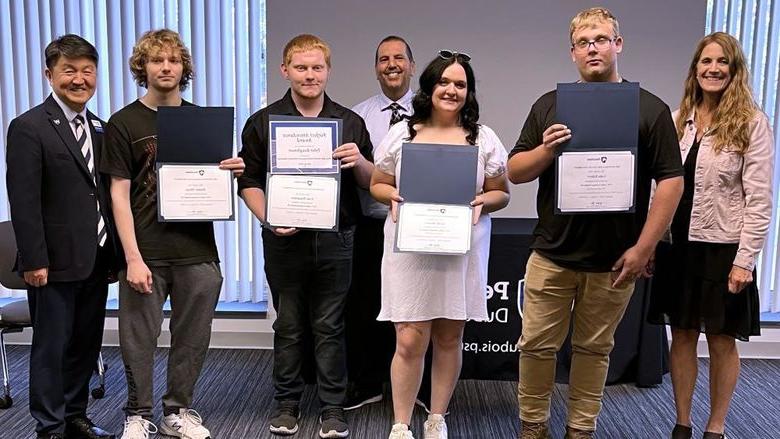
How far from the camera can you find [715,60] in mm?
2273

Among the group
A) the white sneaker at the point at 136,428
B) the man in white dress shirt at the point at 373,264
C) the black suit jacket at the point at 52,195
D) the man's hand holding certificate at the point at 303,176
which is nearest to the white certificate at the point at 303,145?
the man's hand holding certificate at the point at 303,176

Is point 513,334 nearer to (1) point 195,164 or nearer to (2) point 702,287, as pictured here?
(2) point 702,287

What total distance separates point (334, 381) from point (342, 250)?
0.57m

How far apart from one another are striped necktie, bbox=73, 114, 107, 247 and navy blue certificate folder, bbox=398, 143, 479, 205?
1.14 meters

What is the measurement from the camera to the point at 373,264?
9.53ft

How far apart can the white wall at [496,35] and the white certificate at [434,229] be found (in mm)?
1639

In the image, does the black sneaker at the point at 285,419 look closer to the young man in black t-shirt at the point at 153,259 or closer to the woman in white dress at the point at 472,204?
the young man in black t-shirt at the point at 153,259

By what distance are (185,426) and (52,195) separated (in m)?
1.04

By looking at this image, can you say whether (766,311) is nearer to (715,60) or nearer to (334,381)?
(715,60)

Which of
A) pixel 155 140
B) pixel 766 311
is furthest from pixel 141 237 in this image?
pixel 766 311

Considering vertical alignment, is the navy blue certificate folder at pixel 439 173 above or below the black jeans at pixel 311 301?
above

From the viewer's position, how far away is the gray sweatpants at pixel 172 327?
245 centimetres

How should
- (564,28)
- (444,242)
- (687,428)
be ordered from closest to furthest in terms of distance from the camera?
1. (444,242)
2. (687,428)
3. (564,28)

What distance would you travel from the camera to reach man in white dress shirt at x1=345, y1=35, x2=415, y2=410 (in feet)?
9.37
